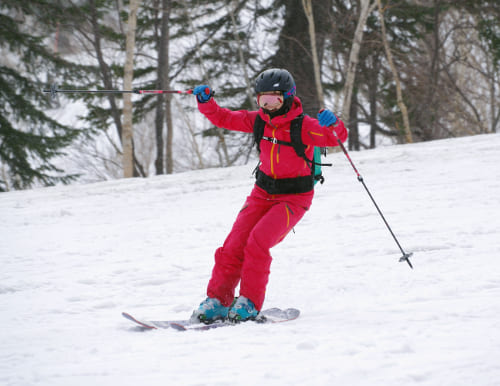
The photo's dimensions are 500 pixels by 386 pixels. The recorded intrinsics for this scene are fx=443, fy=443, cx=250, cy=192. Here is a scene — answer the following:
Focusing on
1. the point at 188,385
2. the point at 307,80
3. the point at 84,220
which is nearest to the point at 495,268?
the point at 188,385

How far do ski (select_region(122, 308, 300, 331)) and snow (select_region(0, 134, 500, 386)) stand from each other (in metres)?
0.08

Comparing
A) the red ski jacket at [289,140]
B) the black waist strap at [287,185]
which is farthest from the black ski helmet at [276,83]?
the black waist strap at [287,185]

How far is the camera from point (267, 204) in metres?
3.48

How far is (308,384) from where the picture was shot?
6.74ft

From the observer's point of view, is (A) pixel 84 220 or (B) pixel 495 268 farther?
(A) pixel 84 220

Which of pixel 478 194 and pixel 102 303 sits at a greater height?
pixel 478 194

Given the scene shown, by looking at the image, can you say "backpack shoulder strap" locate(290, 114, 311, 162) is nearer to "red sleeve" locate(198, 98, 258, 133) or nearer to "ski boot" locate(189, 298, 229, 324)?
"red sleeve" locate(198, 98, 258, 133)

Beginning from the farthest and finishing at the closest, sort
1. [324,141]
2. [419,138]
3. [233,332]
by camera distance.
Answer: [419,138] < [324,141] < [233,332]

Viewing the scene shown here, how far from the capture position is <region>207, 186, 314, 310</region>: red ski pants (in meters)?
3.14

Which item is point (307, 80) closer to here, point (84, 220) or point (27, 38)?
point (27, 38)

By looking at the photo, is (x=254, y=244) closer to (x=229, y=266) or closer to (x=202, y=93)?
(x=229, y=266)

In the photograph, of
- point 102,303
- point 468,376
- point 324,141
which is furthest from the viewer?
point 102,303

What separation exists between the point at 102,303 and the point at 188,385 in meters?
1.79

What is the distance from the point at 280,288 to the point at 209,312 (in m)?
0.98
